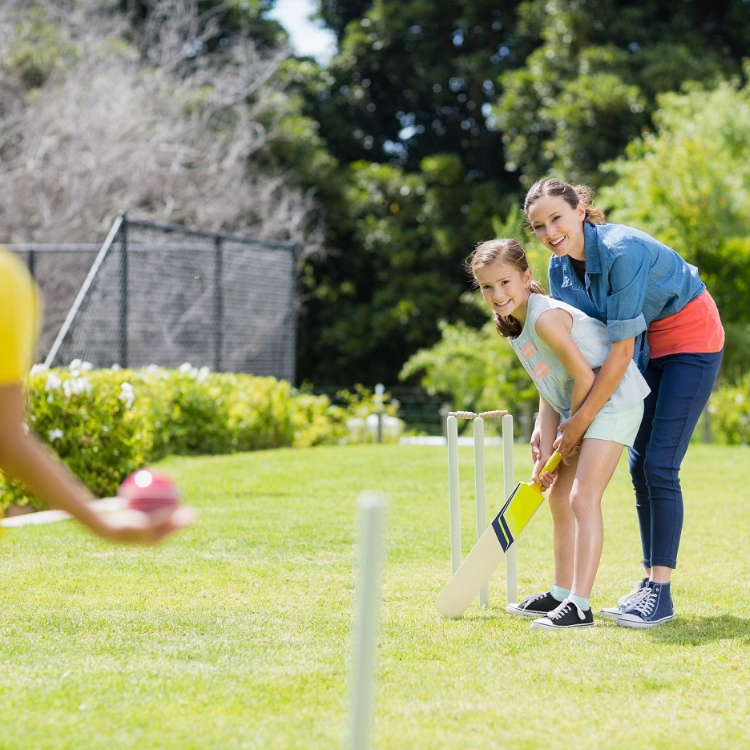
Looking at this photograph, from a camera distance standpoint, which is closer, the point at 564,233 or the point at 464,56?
the point at 564,233

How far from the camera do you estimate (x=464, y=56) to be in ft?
79.8

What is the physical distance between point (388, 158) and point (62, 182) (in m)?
12.2

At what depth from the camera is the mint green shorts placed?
13.7 feet

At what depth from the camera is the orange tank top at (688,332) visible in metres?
4.34

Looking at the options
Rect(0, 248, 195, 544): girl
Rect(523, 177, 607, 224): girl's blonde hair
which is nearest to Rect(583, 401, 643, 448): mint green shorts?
Rect(523, 177, 607, 224): girl's blonde hair

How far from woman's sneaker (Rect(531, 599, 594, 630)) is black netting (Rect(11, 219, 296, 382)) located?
750cm

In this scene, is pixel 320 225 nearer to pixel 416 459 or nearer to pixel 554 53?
pixel 554 53

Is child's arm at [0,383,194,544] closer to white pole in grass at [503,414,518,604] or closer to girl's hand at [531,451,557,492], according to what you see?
girl's hand at [531,451,557,492]

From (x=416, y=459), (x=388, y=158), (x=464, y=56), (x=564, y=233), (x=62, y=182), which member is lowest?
(x=416, y=459)

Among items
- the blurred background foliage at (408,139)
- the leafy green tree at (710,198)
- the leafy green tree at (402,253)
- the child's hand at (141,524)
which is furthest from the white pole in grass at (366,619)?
the leafy green tree at (402,253)

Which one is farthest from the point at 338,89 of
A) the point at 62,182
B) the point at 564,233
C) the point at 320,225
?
the point at 564,233

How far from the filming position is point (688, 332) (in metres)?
4.35

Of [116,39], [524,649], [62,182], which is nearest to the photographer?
[524,649]

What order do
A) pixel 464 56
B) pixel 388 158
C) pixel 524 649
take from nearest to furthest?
1. pixel 524 649
2. pixel 464 56
3. pixel 388 158
